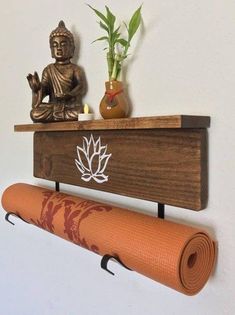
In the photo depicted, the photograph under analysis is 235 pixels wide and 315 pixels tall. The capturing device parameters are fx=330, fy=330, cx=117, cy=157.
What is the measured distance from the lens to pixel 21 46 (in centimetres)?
80

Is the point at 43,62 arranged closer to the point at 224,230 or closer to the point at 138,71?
the point at 138,71

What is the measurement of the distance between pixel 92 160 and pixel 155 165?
138 mm

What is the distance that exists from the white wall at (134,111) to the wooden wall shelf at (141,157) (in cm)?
3

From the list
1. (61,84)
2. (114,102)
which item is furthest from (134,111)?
(61,84)

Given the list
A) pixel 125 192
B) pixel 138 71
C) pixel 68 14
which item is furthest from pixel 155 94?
pixel 68 14

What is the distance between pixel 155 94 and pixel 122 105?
5 centimetres

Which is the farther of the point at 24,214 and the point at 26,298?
the point at 26,298

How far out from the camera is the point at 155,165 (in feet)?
1.52

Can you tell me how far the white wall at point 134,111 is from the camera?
419mm

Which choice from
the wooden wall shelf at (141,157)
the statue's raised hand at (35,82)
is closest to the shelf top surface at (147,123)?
the wooden wall shelf at (141,157)

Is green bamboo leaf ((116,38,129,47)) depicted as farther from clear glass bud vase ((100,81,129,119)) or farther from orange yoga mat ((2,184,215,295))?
orange yoga mat ((2,184,215,295))

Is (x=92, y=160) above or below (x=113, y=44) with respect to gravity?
below

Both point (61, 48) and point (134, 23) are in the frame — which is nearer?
point (134, 23)

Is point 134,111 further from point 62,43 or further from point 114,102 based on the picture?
point 62,43
